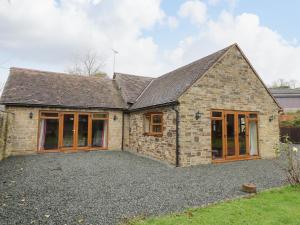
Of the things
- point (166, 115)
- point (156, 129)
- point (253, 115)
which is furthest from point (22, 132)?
point (253, 115)

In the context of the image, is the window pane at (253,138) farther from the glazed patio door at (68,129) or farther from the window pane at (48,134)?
the window pane at (48,134)

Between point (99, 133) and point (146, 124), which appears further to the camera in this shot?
point (99, 133)

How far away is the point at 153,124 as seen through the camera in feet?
38.2

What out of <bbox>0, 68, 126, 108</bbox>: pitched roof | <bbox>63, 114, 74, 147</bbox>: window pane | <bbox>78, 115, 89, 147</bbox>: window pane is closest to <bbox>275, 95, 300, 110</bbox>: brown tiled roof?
<bbox>0, 68, 126, 108</bbox>: pitched roof

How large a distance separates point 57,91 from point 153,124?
7423mm

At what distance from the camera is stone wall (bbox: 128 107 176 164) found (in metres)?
9.84

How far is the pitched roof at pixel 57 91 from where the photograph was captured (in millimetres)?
12625

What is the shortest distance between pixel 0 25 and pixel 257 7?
10868 mm

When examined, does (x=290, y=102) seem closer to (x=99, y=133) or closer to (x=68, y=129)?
(x=99, y=133)

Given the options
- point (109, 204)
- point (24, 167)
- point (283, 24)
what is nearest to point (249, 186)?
point (109, 204)

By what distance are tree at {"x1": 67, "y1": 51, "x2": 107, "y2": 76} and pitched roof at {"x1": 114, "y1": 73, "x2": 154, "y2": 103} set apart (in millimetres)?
18000

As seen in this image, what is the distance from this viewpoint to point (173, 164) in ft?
31.5

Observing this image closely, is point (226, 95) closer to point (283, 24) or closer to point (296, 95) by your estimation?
point (283, 24)

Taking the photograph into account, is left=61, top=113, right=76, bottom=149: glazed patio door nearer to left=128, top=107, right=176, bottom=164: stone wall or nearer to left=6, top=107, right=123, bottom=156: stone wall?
left=6, top=107, right=123, bottom=156: stone wall
